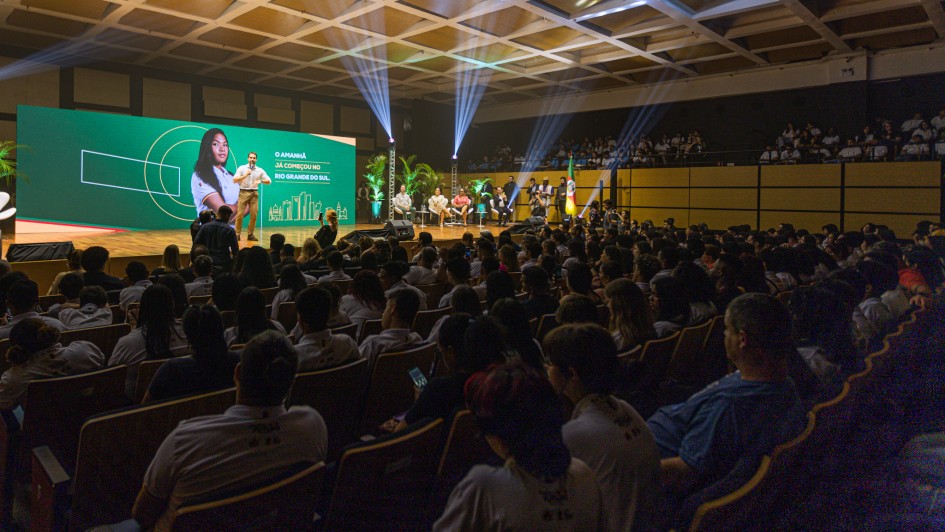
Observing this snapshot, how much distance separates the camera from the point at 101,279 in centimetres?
461

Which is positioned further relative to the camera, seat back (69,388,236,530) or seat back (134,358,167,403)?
seat back (134,358,167,403)

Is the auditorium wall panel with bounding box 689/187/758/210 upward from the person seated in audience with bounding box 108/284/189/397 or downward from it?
upward

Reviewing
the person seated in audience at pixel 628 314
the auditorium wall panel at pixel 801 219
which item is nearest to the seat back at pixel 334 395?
the person seated in audience at pixel 628 314

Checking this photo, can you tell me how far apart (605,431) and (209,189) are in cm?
1411

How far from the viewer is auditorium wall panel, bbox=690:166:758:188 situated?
13914 mm

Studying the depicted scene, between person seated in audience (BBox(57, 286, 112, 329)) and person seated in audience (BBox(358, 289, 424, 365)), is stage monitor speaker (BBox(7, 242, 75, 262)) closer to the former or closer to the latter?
person seated in audience (BBox(57, 286, 112, 329))

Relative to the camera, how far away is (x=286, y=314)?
3785 mm

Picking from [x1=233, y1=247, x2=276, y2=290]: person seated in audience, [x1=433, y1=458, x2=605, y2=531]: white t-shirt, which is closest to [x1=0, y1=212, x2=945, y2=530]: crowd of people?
[x1=433, y1=458, x2=605, y2=531]: white t-shirt

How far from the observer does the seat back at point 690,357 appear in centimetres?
281

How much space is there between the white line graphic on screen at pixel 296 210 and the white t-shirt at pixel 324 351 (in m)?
12.8

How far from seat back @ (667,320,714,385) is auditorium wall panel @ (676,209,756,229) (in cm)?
1222

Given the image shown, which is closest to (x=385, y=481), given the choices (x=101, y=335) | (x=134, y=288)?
(x=101, y=335)

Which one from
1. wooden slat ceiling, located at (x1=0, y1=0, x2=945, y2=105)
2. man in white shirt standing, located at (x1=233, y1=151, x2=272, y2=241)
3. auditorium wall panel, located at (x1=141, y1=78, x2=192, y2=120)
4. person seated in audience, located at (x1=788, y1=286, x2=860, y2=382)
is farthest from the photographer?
auditorium wall panel, located at (x1=141, y1=78, x2=192, y2=120)

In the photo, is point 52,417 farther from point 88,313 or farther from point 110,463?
point 88,313
